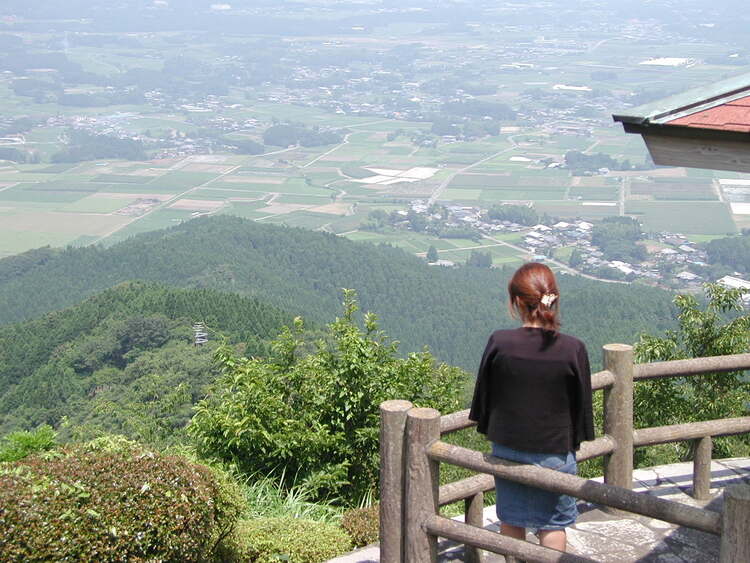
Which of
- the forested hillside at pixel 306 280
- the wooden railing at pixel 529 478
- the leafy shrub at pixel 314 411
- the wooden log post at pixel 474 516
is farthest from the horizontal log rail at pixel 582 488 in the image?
the forested hillside at pixel 306 280

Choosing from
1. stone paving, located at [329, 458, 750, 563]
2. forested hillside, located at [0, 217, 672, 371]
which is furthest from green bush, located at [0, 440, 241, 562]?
forested hillside, located at [0, 217, 672, 371]

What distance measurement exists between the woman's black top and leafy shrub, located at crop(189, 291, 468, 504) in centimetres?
295

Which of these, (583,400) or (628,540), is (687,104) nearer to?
(583,400)

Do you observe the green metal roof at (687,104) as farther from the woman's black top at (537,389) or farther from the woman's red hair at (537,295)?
the woman's black top at (537,389)

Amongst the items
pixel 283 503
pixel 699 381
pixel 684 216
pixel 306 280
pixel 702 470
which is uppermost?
pixel 702 470

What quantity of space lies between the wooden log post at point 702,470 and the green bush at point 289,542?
5.86 feet

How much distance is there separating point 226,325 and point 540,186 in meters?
68.2

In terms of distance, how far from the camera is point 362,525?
4609 mm

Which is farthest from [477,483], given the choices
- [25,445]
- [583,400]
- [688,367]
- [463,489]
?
[25,445]

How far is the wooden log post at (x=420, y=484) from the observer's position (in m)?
3.20

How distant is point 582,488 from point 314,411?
372 centimetres

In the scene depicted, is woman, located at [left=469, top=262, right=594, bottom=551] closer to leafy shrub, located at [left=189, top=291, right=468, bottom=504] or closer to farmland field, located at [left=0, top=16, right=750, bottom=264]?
leafy shrub, located at [left=189, top=291, right=468, bottom=504]

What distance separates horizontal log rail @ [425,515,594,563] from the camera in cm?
279

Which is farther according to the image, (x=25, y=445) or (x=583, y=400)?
(x=25, y=445)
